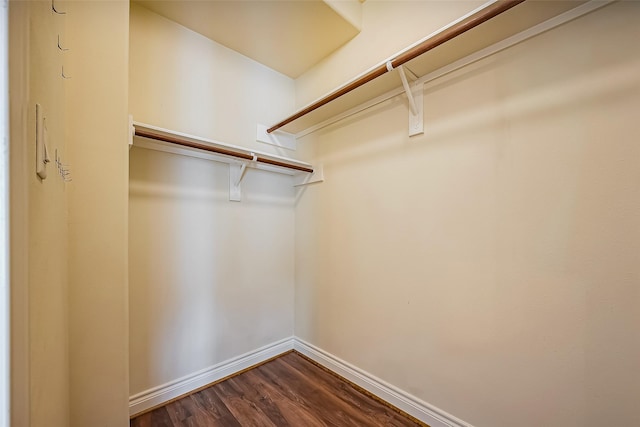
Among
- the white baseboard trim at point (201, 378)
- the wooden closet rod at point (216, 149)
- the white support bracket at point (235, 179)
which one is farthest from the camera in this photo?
the white support bracket at point (235, 179)

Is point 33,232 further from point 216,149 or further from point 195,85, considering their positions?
point 195,85

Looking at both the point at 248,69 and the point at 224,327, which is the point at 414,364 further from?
the point at 248,69

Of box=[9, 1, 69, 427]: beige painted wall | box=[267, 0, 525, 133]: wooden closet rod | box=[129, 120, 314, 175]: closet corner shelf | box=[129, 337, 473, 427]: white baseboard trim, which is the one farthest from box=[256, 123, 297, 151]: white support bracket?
box=[129, 337, 473, 427]: white baseboard trim

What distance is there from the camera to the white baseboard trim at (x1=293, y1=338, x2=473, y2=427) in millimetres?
1336

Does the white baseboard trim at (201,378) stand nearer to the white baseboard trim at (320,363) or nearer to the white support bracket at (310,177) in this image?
the white baseboard trim at (320,363)

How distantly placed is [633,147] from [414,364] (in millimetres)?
1364

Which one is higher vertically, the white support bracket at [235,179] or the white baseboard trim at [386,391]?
the white support bracket at [235,179]

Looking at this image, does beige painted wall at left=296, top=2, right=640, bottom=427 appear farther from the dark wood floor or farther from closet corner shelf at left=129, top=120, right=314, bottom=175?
closet corner shelf at left=129, top=120, right=314, bottom=175

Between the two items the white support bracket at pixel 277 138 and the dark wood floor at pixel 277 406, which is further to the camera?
the white support bracket at pixel 277 138

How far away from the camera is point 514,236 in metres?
1.14

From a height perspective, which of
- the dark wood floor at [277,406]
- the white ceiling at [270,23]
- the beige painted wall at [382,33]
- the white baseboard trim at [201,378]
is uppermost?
the white ceiling at [270,23]

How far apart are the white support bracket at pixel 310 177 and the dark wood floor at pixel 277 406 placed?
4.82ft

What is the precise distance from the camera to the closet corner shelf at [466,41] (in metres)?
0.98

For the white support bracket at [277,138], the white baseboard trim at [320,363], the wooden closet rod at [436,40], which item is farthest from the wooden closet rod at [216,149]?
the white baseboard trim at [320,363]
